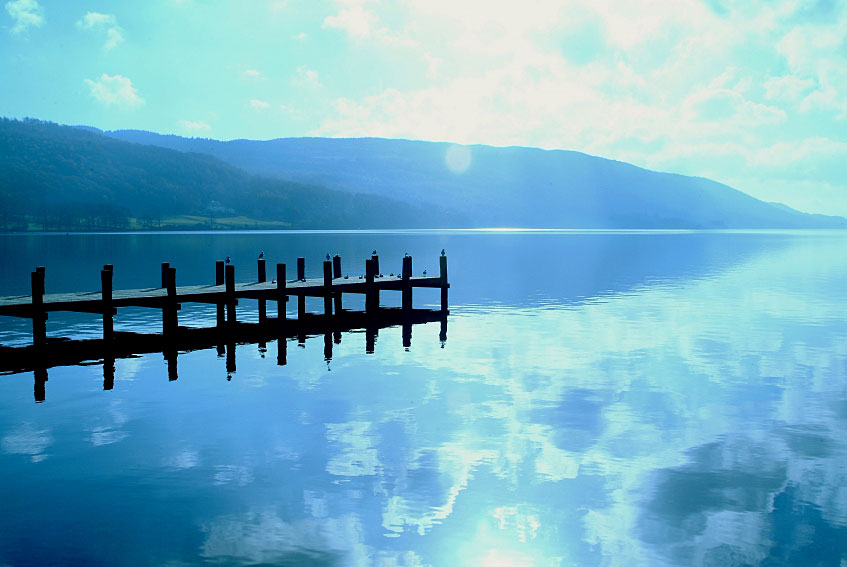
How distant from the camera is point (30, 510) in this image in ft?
50.8

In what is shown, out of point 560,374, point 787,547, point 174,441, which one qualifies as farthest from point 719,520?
point 560,374

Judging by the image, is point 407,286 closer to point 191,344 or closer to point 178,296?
point 191,344

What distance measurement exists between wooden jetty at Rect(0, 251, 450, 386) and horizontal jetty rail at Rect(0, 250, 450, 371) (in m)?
0.03

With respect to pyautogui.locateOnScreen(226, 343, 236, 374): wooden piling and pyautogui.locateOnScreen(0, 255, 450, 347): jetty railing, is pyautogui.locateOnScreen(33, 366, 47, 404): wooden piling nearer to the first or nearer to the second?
pyautogui.locateOnScreen(0, 255, 450, 347): jetty railing

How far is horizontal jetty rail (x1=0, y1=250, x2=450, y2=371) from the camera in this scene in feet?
103

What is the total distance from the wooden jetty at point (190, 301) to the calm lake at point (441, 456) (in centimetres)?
227

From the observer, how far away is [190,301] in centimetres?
3788

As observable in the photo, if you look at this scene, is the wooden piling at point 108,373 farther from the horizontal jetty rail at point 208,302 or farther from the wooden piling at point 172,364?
the wooden piling at point 172,364

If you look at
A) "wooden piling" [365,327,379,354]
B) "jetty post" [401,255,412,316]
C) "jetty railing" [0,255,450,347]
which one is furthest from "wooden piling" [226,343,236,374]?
"jetty post" [401,255,412,316]

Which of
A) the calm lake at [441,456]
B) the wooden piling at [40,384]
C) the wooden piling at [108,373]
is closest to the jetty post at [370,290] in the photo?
the calm lake at [441,456]

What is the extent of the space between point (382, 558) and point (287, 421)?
9287mm

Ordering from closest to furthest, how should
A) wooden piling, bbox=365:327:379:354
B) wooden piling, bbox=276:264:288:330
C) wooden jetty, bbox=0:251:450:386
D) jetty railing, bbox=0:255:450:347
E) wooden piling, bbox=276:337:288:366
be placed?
jetty railing, bbox=0:255:450:347, wooden jetty, bbox=0:251:450:386, wooden piling, bbox=276:337:288:366, wooden piling, bbox=365:327:379:354, wooden piling, bbox=276:264:288:330

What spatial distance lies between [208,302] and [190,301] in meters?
0.95

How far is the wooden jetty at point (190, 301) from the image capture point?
3145 centimetres
